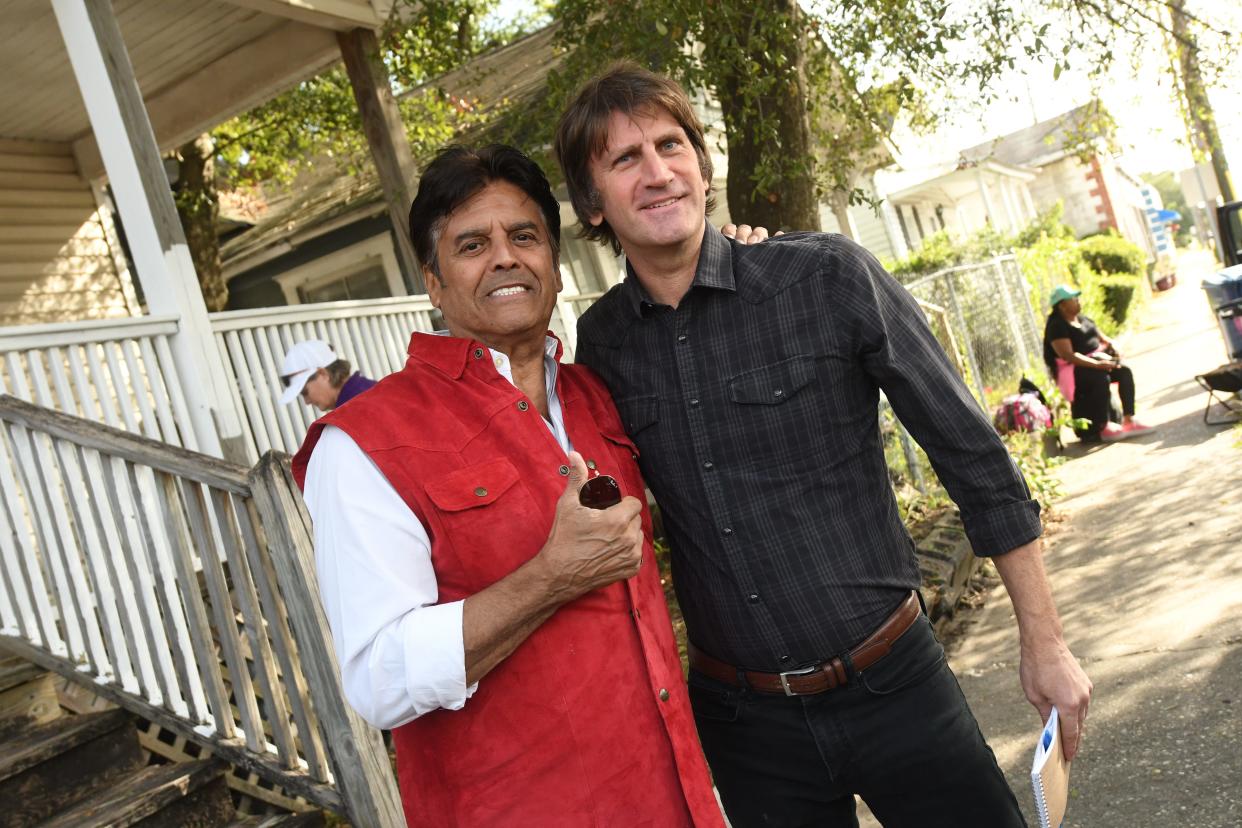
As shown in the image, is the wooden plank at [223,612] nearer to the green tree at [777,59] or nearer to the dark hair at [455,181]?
the dark hair at [455,181]

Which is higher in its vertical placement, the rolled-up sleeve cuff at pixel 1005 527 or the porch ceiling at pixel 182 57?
the porch ceiling at pixel 182 57

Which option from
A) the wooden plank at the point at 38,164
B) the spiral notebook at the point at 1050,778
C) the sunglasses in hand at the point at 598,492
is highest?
the wooden plank at the point at 38,164

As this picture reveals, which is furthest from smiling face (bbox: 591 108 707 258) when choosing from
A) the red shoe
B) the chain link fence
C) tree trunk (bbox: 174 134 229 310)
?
tree trunk (bbox: 174 134 229 310)

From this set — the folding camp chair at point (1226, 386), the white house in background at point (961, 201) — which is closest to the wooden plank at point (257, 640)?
the folding camp chair at point (1226, 386)

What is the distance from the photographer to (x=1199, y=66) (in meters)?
11.1

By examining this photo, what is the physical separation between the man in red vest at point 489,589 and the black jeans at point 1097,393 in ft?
32.8

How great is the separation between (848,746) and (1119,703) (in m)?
3.03

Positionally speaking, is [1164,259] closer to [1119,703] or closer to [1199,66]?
[1199,66]

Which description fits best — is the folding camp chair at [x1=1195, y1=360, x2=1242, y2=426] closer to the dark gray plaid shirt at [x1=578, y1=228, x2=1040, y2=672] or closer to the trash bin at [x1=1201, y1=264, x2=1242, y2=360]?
the trash bin at [x1=1201, y1=264, x2=1242, y2=360]

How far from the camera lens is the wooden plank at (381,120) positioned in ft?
27.8

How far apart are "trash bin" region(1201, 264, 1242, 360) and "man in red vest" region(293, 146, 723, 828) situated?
9.61 m

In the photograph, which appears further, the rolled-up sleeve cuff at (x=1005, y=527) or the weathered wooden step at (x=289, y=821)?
the weathered wooden step at (x=289, y=821)

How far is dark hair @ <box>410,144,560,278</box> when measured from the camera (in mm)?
2330

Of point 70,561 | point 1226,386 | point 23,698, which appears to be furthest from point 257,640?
point 1226,386
